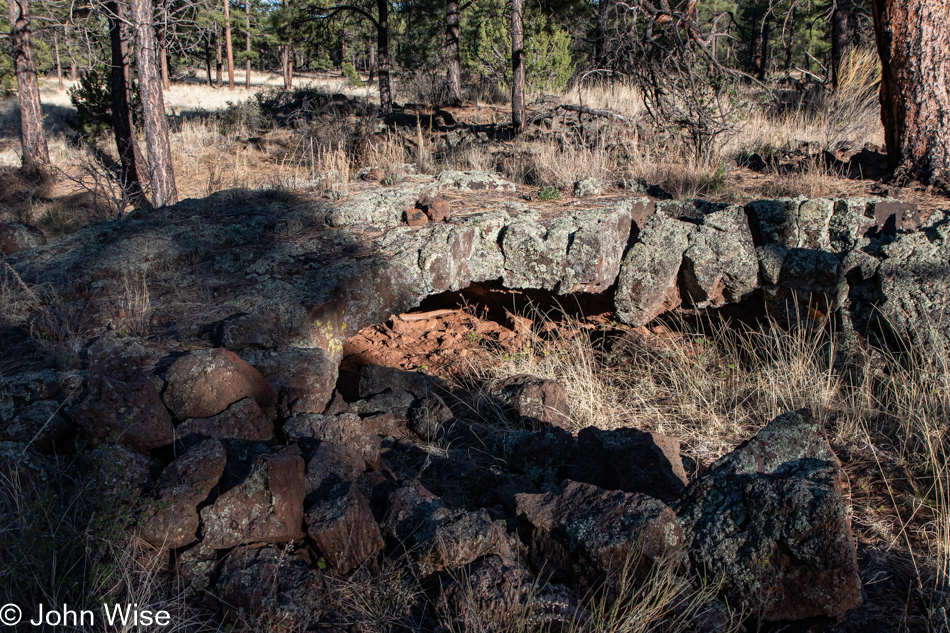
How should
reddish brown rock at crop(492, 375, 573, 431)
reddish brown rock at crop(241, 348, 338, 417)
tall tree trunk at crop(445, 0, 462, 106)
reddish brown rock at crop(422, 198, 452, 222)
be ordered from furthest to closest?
tall tree trunk at crop(445, 0, 462, 106) < reddish brown rock at crop(422, 198, 452, 222) < reddish brown rock at crop(492, 375, 573, 431) < reddish brown rock at crop(241, 348, 338, 417)

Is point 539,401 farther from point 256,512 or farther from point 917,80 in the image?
point 917,80

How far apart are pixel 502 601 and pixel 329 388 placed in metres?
1.87

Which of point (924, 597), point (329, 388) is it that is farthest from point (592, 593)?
point (329, 388)

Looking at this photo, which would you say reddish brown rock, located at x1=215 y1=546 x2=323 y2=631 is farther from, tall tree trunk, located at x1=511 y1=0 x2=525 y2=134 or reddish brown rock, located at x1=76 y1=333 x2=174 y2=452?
tall tree trunk, located at x1=511 y1=0 x2=525 y2=134

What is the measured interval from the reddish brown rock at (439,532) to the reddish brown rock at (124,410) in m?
1.20

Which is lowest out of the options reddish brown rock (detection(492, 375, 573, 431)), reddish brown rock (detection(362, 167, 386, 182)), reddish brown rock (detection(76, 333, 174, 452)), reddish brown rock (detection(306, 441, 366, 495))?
reddish brown rock (detection(492, 375, 573, 431))

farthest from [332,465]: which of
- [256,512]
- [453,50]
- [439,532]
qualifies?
[453,50]

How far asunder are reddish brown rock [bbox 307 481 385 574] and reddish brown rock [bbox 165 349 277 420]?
0.95 m

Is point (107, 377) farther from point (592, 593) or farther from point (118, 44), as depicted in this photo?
point (118, 44)

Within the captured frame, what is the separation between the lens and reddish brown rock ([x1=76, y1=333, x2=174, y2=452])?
2.77m

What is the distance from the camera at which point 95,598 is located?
2.17 m

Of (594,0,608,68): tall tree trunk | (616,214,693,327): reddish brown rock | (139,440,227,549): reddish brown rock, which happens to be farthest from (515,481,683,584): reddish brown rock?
(594,0,608,68): tall tree trunk

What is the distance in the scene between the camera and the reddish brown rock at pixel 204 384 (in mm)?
3006

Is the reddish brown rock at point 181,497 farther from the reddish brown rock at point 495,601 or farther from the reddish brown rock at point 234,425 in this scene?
the reddish brown rock at point 495,601
